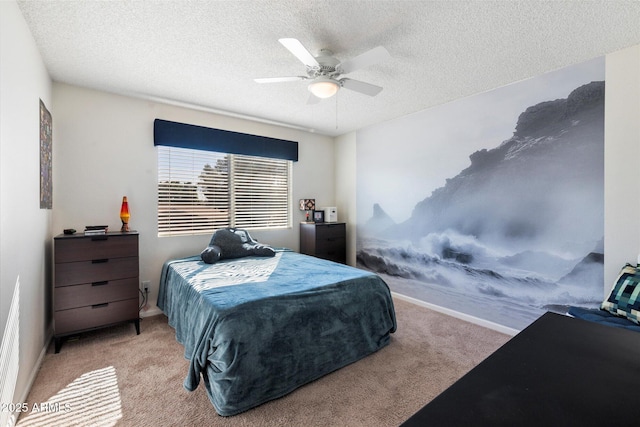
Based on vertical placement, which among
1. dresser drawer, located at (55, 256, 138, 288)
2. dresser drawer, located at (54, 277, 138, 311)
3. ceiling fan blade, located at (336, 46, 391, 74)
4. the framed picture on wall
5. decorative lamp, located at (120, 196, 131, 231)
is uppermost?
ceiling fan blade, located at (336, 46, 391, 74)

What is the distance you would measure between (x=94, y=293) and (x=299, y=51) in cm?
270

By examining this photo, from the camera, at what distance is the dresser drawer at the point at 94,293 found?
236 cm

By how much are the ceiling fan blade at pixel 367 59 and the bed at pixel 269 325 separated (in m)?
1.65

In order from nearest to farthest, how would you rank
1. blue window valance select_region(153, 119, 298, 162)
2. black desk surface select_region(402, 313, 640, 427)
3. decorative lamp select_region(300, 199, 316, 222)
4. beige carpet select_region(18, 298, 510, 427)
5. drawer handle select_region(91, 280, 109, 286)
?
black desk surface select_region(402, 313, 640, 427) → beige carpet select_region(18, 298, 510, 427) → drawer handle select_region(91, 280, 109, 286) → blue window valance select_region(153, 119, 298, 162) → decorative lamp select_region(300, 199, 316, 222)

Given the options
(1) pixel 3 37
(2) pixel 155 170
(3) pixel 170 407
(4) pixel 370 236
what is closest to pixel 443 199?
(4) pixel 370 236

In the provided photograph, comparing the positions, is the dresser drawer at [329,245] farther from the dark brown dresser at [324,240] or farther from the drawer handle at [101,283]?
the drawer handle at [101,283]

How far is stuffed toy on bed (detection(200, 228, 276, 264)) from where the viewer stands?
3.24 metres

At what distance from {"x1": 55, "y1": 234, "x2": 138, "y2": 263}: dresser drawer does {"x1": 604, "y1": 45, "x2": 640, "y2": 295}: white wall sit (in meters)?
4.17

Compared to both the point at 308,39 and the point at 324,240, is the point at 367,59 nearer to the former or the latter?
the point at 308,39

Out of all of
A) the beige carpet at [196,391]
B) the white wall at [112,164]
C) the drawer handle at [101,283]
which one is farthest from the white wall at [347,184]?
the drawer handle at [101,283]

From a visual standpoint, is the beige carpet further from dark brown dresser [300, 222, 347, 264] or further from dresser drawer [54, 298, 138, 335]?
dark brown dresser [300, 222, 347, 264]

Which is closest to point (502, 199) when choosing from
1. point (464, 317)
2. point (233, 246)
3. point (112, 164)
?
point (464, 317)

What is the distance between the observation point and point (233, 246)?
3311 millimetres

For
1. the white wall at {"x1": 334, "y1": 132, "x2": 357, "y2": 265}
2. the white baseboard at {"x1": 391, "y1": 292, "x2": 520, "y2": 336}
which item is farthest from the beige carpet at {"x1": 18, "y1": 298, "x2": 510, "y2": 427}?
the white wall at {"x1": 334, "y1": 132, "x2": 357, "y2": 265}
